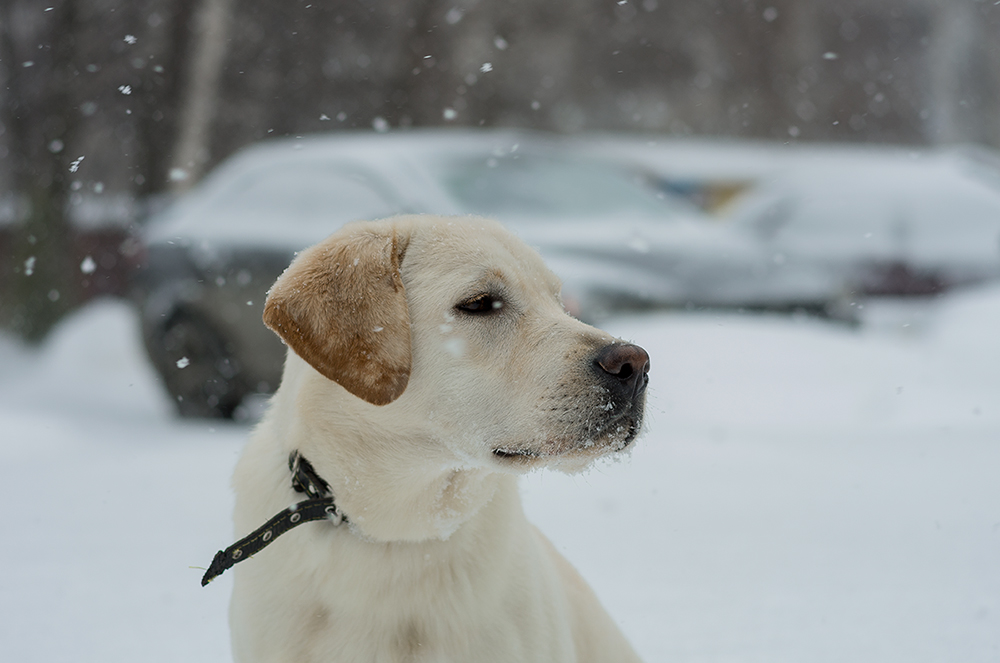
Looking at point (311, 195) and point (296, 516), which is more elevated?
point (296, 516)

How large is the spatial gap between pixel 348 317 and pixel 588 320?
11.8 ft

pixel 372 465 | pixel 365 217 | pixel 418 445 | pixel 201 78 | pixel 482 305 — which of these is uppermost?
pixel 482 305

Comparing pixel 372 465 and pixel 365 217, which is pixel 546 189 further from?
pixel 372 465

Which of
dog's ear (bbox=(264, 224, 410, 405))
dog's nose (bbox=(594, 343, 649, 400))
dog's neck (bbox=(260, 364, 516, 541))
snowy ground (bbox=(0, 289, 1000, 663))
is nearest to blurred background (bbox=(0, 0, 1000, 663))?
snowy ground (bbox=(0, 289, 1000, 663))

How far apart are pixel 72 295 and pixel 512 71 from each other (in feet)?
41.0

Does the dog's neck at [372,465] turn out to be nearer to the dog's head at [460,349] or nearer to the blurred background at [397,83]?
the dog's head at [460,349]

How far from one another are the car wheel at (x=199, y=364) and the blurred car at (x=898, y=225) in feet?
18.0

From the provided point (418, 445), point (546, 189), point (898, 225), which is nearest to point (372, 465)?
point (418, 445)

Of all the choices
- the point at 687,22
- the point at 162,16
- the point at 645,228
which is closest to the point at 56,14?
the point at 162,16

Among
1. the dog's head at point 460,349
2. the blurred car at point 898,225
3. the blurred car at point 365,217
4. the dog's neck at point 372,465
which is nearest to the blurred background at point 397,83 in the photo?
the blurred car at point 365,217

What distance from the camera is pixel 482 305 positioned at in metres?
2.10

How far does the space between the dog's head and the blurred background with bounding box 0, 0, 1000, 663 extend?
25 cm

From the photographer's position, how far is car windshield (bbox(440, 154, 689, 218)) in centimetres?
575

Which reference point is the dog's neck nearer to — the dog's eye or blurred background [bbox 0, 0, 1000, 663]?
the dog's eye
